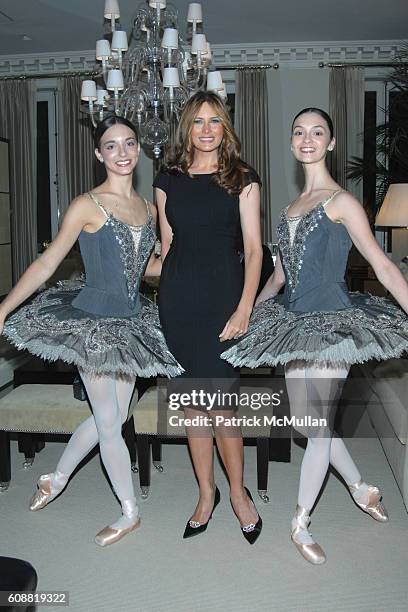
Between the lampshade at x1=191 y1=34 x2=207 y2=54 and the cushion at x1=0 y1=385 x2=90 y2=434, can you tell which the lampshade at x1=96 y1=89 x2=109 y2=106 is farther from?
the cushion at x1=0 y1=385 x2=90 y2=434

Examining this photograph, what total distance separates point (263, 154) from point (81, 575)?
612 cm

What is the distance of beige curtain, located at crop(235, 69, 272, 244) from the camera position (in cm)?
771

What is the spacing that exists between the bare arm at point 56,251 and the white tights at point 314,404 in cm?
93

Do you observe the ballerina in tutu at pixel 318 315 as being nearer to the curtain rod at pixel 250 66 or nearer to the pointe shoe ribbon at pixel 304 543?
the pointe shoe ribbon at pixel 304 543

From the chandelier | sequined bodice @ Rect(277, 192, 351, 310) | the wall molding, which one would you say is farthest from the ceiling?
sequined bodice @ Rect(277, 192, 351, 310)

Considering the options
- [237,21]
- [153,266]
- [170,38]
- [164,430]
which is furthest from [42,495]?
[237,21]

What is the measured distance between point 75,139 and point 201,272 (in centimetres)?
601

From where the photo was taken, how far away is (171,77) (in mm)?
4516

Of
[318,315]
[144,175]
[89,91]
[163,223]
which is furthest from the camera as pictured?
[144,175]

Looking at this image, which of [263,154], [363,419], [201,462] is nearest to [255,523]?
[201,462]

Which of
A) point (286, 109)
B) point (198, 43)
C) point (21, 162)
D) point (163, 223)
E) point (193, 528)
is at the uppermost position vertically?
point (286, 109)

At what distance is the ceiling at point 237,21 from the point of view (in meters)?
5.94

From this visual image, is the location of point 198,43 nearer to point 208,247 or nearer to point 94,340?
point 208,247

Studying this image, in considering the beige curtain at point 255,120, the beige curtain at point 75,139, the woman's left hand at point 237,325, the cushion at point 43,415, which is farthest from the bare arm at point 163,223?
the beige curtain at point 75,139
